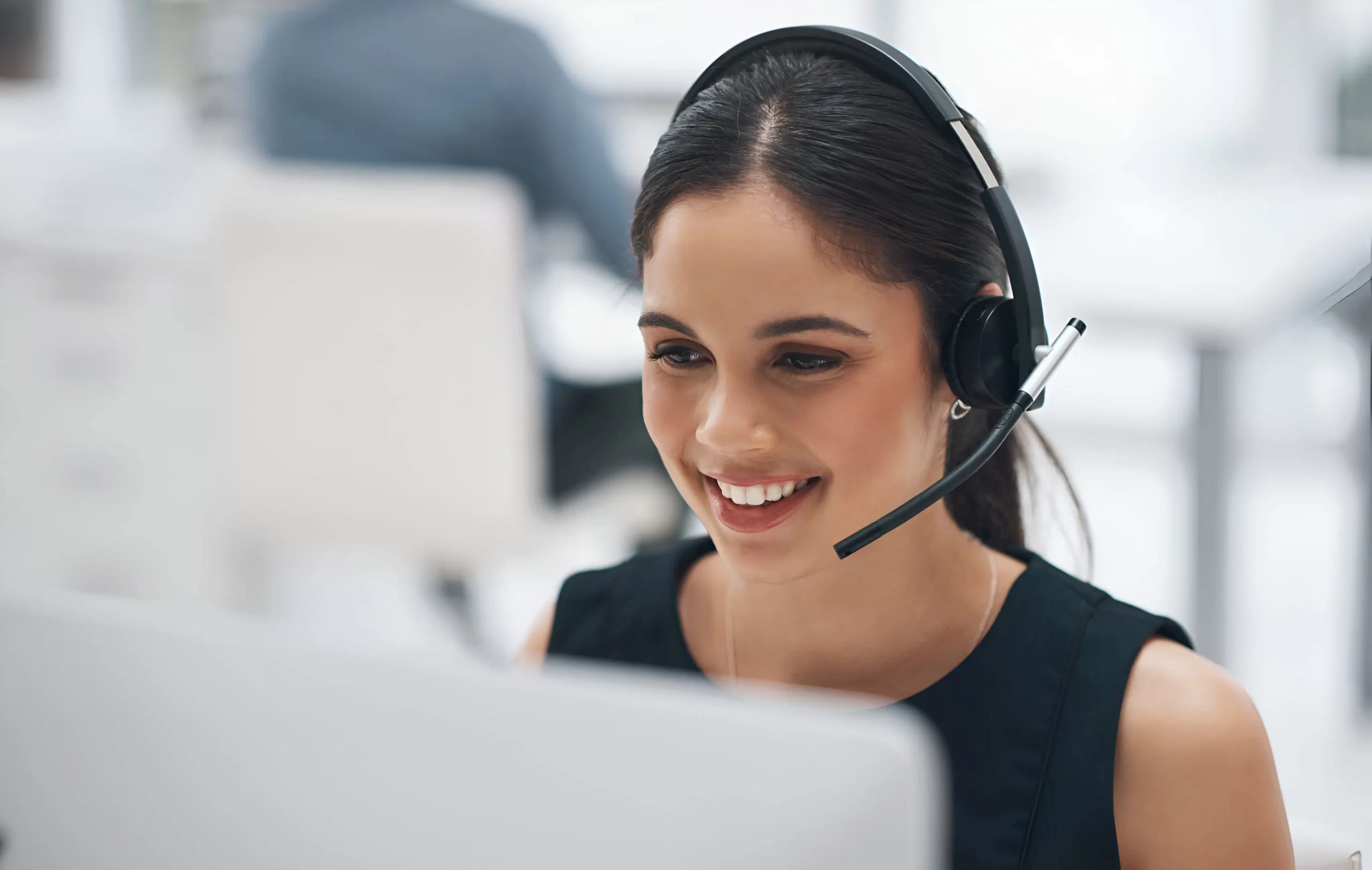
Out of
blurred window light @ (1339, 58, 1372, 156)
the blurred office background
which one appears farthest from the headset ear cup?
blurred window light @ (1339, 58, 1372, 156)

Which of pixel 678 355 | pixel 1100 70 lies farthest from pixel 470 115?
pixel 1100 70

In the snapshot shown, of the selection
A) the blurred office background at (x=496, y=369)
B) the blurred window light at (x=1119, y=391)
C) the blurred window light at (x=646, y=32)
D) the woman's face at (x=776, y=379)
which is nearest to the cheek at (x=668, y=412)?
the woman's face at (x=776, y=379)

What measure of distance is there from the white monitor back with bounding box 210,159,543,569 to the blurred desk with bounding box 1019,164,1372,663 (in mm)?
798

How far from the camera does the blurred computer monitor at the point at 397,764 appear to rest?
1.04 feet

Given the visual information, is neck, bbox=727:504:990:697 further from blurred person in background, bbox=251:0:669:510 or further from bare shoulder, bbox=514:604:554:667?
blurred person in background, bbox=251:0:669:510

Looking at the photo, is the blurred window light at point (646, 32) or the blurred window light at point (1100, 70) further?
the blurred window light at point (646, 32)

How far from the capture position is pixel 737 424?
659mm

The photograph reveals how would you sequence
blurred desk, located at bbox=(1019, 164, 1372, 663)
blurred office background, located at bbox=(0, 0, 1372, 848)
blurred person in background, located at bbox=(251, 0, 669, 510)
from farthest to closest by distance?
blurred person in background, located at bbox=(251, 0, 669, 510) < blurred office background, located at bbox=(0, 0, 1372, 848) < blurred desk, located at bbox=(1019, 164, 1372, 663)

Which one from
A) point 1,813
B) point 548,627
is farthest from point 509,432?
point 1,813

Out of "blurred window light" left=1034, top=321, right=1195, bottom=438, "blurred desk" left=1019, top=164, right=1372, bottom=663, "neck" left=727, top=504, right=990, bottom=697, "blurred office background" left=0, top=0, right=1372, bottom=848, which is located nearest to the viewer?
"neck" left=727, top=504, right=990, bottom=697

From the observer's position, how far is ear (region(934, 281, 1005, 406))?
725 millimetres

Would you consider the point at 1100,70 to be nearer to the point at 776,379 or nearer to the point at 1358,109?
the point at 1358,109

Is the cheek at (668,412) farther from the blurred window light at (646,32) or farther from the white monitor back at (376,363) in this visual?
the blurred window light at (646,32)

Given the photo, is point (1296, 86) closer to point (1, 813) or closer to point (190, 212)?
point (190, 212)
